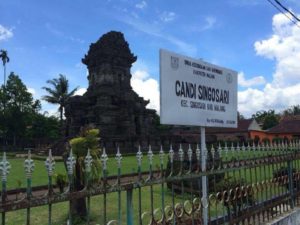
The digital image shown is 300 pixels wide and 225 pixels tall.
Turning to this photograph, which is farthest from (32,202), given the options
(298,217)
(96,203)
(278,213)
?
(96,203)

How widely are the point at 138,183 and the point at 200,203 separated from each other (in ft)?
4.53

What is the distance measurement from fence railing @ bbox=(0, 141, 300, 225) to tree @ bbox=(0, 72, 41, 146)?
41705mm

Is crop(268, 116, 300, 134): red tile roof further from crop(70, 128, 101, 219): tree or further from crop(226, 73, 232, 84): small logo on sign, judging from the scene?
crop(226, 73, 232, 84): small logo on sign

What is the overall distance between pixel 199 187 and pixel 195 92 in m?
1.19

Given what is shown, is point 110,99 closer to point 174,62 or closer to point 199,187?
point 199,187

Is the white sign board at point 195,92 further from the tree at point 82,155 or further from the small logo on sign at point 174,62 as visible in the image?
the tree at point 82,155

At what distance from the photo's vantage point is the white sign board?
4.27 metres

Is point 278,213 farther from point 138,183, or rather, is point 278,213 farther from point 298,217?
point 138,183

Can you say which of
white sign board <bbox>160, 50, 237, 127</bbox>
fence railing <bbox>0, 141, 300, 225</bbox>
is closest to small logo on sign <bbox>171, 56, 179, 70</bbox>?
white sign board <bbox>160, 50, 237, 127</bbox>

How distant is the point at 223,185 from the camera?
572 cm

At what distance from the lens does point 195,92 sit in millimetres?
4785

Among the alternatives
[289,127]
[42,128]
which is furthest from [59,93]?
[289,127]

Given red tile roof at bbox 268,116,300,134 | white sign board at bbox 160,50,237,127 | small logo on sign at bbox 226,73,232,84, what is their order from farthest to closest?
red tile roof at bbox 268,116,300,134 < small logo on sign at bbox 226,73,232,84 < white sign board at bbox 160,50,237,127

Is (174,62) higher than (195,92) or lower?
higher
